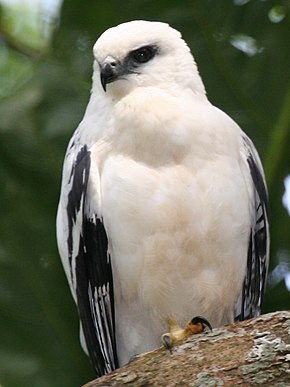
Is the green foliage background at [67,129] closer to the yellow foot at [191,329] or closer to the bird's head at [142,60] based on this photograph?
the bird's head at [142,60]

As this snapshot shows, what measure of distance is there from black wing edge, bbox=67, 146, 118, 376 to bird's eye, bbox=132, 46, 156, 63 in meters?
0.49

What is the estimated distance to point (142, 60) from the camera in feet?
16.4

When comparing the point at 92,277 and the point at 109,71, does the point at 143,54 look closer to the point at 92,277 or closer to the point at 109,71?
the point at 109,71

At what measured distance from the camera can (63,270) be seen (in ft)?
17.7

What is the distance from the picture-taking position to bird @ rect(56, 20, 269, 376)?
15.3 feet

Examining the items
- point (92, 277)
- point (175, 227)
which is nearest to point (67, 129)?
point (92, 277)

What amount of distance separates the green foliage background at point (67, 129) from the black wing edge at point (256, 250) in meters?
0.33

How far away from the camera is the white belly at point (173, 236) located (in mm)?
4637

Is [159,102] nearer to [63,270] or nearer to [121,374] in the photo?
[63,270]

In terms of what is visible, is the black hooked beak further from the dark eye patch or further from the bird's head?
the dark eye patch

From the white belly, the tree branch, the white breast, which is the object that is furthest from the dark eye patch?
the tree branch

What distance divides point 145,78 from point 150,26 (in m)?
0.28

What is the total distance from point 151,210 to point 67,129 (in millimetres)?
1017

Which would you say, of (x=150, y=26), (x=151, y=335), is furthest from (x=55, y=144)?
(x=151, y=335)
